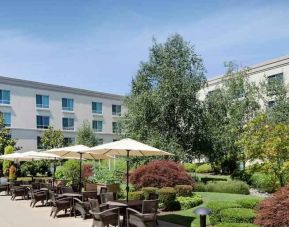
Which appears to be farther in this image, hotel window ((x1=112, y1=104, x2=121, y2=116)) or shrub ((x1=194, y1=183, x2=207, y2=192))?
hotel window ((x1=112, y1=104, x2=121, y2=116))

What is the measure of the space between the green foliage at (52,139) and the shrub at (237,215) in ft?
143

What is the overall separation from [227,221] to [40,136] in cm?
4823

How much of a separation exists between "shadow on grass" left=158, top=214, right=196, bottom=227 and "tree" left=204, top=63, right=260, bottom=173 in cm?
1446

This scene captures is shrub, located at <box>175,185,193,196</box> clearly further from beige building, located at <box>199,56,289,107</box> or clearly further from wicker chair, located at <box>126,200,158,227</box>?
beige building, located at <box>199,56,289,107</box>

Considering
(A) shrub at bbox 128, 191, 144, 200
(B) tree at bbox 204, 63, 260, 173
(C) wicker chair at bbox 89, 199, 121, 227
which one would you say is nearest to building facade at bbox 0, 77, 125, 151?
(B) tree at bbox 204, 63, 260, 173

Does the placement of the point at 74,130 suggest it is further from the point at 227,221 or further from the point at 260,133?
the point at 227,221

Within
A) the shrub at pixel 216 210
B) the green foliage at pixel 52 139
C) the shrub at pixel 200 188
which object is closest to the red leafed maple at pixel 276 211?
the shrub at pixel 216 210

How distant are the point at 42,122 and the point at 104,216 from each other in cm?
4767

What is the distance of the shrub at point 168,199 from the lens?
17.6 m

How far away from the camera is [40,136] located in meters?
58.0

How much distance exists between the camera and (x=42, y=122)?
5862 centimetres

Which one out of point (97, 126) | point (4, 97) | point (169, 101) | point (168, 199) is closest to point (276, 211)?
point (168, 199)

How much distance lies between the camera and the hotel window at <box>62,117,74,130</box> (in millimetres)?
61312

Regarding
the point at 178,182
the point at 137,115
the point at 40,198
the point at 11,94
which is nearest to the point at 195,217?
the point at 178,182
